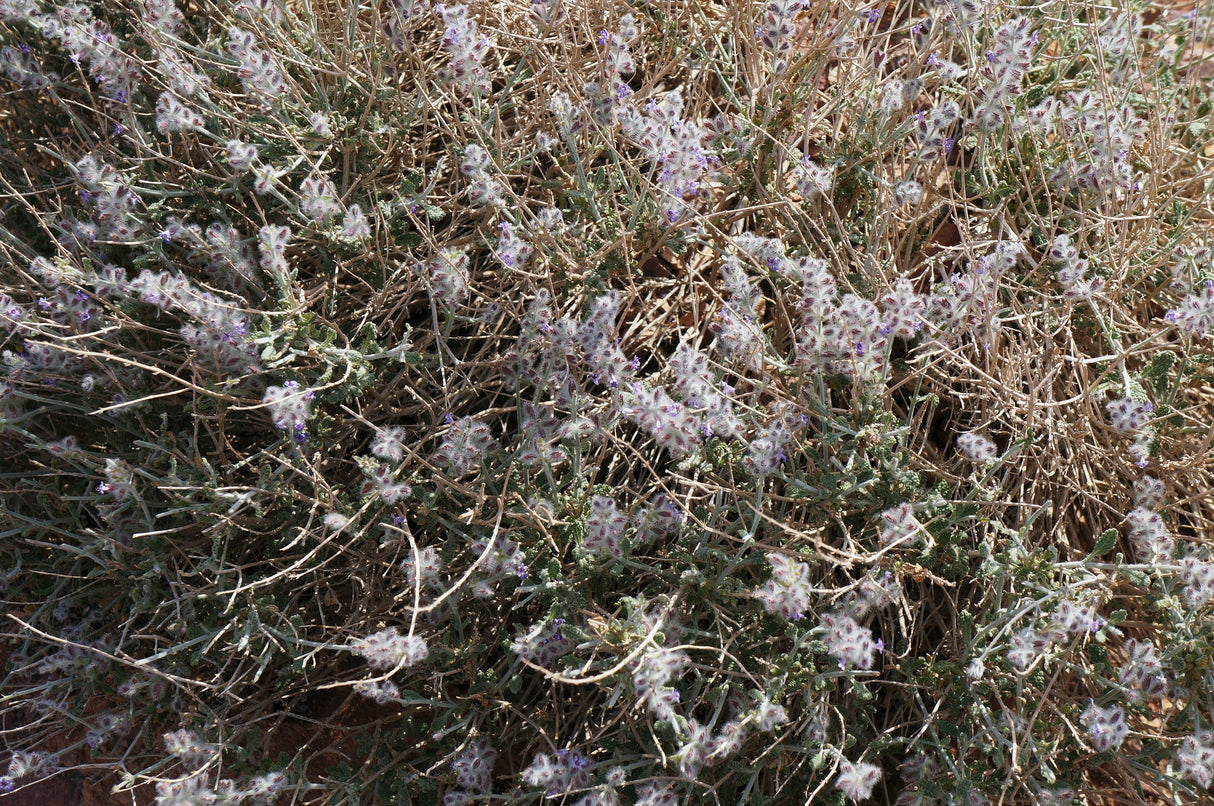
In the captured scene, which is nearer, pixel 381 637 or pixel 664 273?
pixel 381 637

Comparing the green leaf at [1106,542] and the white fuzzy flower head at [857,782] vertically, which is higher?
the green leaf at [1106,542]

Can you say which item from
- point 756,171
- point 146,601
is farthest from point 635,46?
point 146,601

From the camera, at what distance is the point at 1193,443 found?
2.36 metres

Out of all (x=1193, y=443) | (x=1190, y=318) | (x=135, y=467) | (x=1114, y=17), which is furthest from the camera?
(x=1114, y=17)

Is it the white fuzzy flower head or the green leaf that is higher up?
the green leaf

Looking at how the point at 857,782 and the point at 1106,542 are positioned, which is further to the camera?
the point at 1106,542

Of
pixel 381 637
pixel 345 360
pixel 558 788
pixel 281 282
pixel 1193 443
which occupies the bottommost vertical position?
pixel 558 788

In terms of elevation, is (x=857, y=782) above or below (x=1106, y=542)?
below

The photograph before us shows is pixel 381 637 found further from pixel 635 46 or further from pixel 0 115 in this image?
pixel 0 115

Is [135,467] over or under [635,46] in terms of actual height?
under

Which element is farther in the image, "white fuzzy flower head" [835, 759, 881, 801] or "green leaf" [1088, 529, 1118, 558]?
"green leaf" [1088, 529, 1118, 558]

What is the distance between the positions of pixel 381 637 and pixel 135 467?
769mm

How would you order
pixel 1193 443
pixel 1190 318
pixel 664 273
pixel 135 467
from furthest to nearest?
1. pixel 664 273
2. pixel 1193 443
3. pixel 135 467
4. pixel 1190 318

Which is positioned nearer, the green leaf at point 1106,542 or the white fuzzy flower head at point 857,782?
the white fuzzy flower head at point 857,782
